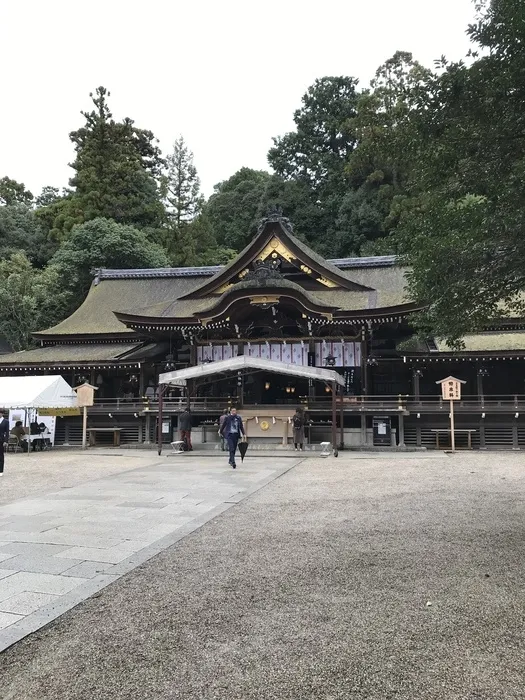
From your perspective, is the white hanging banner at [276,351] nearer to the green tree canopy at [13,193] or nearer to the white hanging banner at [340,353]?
the white hanging banner at [340,353]

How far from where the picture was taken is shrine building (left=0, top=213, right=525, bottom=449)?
752 inches

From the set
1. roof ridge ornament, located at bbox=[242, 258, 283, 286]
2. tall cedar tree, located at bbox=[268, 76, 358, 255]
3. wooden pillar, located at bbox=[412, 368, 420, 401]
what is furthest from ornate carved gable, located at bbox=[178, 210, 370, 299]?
tall cedar tree, located at bbox=[268, 76, 358, 255]

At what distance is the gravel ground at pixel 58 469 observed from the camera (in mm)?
10156

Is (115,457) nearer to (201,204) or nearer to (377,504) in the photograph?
(377,504)

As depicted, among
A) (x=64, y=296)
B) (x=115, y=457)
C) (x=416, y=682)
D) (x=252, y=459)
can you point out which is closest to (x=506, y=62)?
(x=416, y=682)

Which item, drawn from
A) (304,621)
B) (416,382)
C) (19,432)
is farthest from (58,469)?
(416,382)

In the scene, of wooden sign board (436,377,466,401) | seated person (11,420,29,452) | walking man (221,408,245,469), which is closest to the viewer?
A: walking man (221,408,245,469)

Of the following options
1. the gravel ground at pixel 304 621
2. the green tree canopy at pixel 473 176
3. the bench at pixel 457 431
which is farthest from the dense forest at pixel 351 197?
the bench at pixel 457 431

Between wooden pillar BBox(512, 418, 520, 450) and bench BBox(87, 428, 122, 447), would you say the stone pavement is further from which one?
wooden pillar BBox(512, 418, 520, 450)

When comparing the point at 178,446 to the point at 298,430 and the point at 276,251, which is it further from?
the point at 276,251

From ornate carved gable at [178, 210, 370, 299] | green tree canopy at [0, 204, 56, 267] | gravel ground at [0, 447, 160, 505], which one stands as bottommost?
gravel ground at [0, 447, 160, 505]

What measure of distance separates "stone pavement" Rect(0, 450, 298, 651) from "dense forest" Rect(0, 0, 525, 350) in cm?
446

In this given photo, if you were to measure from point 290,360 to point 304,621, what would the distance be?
56.5 ft

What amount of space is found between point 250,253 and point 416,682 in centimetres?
2052
